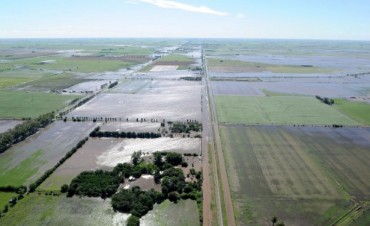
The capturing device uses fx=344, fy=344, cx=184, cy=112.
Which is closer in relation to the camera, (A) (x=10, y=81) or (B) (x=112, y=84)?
(B) (x=112, y=84)

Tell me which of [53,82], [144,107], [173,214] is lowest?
[173,214]

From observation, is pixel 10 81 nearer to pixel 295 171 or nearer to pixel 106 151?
pixel 106 151

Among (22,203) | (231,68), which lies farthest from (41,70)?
(22,203)

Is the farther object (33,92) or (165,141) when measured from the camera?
(33,92)

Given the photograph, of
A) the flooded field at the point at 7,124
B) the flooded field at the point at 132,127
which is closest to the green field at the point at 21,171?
the flooded field at the point at 7,124

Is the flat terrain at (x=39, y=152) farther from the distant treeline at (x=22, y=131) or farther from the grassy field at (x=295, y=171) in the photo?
the grassy field at (x=295, y=171)

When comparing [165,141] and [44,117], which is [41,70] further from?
[165,141]

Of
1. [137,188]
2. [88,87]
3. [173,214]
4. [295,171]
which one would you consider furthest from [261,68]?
→ [173,214]

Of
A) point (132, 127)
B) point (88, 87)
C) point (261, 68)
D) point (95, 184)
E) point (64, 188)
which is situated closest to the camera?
point (64, 188)
